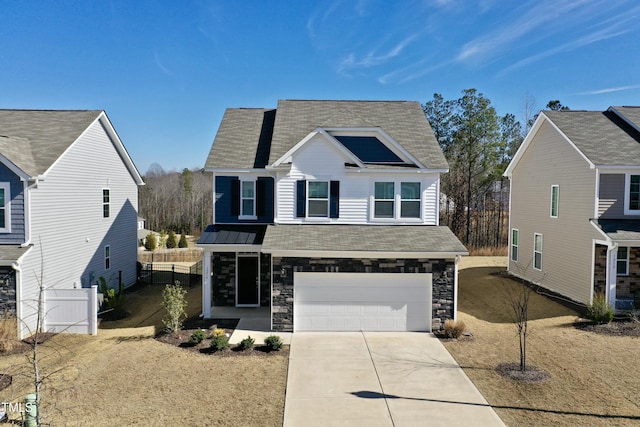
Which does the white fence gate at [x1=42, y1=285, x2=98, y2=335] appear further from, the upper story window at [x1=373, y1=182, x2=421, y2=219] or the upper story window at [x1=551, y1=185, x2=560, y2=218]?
the upper story window at [x1=551, y1=185, x2=560, y2=218]

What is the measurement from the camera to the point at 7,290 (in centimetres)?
1345

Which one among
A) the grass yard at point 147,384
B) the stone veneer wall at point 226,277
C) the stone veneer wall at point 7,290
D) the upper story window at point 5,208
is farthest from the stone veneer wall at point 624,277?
the upper story window at point 5,208

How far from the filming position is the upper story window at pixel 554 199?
18.9 m

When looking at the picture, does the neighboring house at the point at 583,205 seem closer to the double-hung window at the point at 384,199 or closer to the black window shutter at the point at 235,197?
the double-hung window at the point at 384,199

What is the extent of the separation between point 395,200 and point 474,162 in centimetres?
2285

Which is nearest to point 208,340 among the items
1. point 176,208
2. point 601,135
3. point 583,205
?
point 583,205

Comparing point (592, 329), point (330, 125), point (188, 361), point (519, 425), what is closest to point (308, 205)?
point (330, 125)

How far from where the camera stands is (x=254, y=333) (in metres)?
13.7

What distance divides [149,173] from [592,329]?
101178 millimetres

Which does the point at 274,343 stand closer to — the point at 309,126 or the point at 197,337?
the point at 197,337

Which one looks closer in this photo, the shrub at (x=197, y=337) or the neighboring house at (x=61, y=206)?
the shrub at (x=197, y=337)

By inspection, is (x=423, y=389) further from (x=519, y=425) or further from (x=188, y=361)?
(x=188, y=361)

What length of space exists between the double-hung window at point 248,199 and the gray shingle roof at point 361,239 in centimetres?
181

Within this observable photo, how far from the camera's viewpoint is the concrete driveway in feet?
27.7
